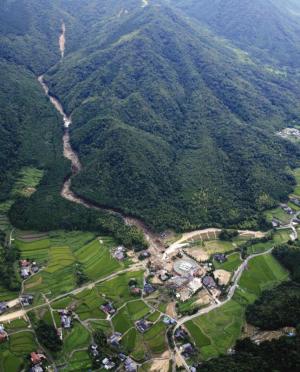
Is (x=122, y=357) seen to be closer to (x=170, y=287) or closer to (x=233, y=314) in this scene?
(x=170, y=287)

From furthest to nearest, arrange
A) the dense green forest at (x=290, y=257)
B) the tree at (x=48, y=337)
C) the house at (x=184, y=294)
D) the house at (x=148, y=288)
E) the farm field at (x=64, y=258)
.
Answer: the dense green forest at (x=290, y=257) < the farm field at (x=64, y=258) < the house at (x=148, y=288) < the house at (x=184, y=294) < the tree at (x=48, y=337)

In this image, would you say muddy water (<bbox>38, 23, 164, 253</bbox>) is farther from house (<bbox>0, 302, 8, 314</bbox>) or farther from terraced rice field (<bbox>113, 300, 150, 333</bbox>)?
house (<bbox>0, 302, 8, 314</bbox>)

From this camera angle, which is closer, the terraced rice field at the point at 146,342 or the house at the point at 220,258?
the terraced rice field at the point at 146,342

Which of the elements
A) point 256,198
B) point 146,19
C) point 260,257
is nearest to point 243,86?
point 146,19

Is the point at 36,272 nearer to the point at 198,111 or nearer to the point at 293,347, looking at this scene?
the point at 293,347

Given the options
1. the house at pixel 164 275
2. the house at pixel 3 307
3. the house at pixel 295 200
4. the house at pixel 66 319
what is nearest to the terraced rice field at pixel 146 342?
the house at pixel 66 319

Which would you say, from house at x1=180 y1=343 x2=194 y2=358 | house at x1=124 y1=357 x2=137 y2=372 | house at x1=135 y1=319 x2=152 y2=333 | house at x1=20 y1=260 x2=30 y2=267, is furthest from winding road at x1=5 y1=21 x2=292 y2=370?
house at x1=20 y1=260 x2=30 y2=267

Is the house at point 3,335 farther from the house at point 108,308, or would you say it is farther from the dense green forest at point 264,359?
the dense green forest at point 264,359

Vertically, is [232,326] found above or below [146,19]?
below
